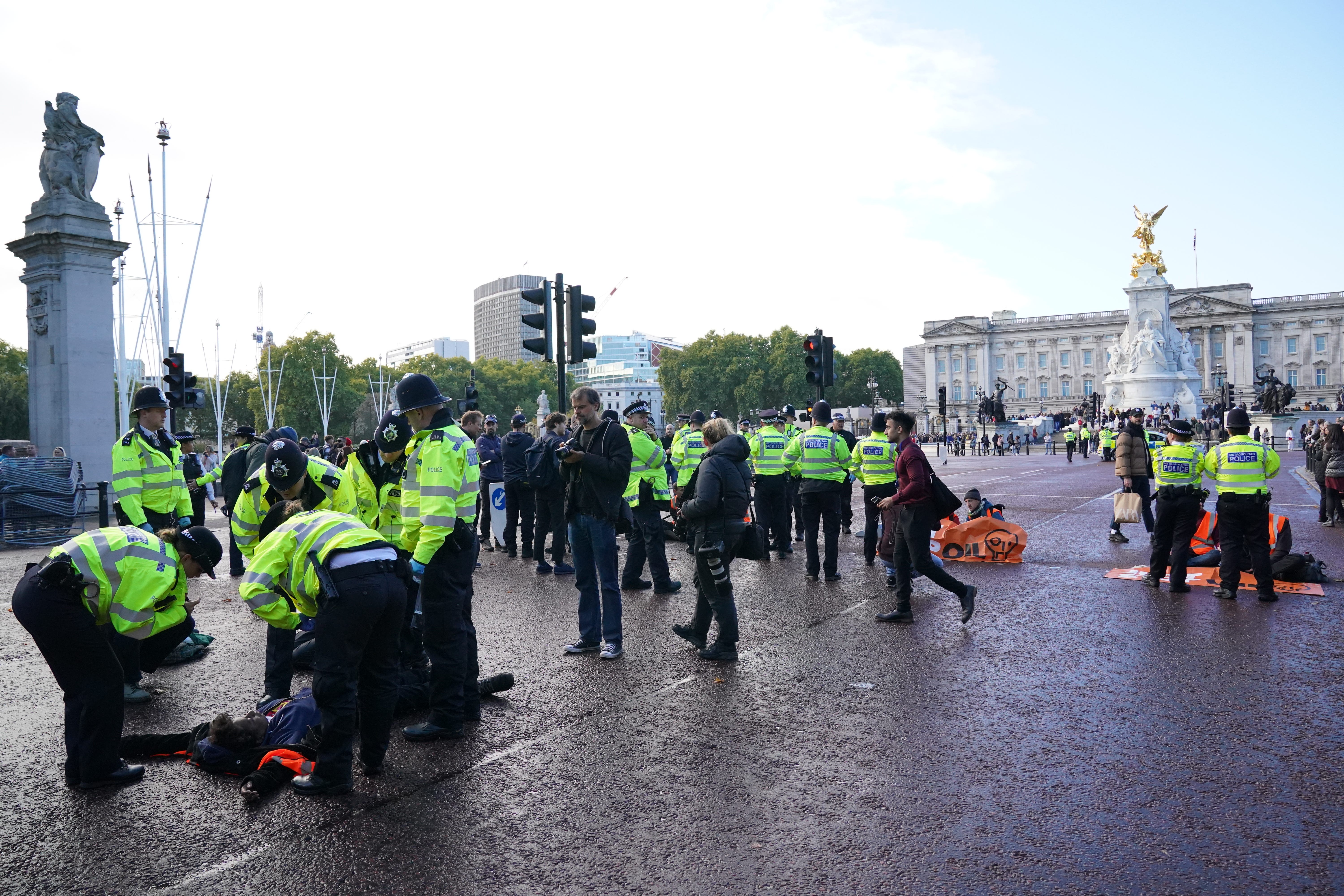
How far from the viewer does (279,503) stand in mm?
5109

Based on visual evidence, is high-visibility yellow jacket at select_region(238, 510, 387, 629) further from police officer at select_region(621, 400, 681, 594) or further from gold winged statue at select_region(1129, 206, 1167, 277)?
gold winged statue at select_region(1129, 206, 1167, 277)

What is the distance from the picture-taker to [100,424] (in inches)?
736

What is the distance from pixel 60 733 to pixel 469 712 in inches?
94.5

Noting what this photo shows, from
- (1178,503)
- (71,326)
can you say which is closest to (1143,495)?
(1178,503)

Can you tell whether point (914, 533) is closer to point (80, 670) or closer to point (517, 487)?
point (80, 670)

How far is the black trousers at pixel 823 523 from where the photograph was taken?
10375mm

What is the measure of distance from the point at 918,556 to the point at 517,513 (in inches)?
275

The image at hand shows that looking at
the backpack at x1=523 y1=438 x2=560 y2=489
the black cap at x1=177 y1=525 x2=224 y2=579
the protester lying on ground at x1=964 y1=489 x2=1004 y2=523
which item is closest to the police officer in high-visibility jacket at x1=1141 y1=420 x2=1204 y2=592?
the protester lying on ground at x1=964 y1=489 x2=1004 y2=523

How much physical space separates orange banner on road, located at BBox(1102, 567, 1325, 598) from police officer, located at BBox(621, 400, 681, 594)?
4887 mm

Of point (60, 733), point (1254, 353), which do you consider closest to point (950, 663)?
point (60, 733)

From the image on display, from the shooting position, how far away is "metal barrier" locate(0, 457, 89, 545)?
15055 mm

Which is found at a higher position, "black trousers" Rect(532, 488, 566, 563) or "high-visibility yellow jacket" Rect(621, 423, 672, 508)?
"high-visibility yellow jacket" Rect(621, 423, 672, 508)

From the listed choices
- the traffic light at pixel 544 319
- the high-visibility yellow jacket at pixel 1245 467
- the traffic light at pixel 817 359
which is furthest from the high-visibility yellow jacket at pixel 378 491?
the traffic light at pixel 817 359

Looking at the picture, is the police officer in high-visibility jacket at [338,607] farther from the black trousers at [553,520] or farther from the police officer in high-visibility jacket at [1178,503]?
the police officer in high-visibility jacket at [1178,503]
